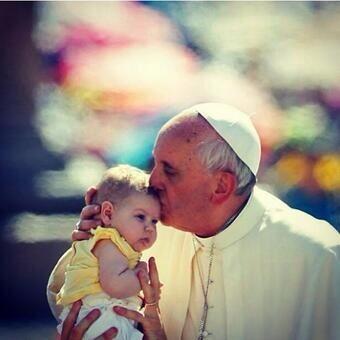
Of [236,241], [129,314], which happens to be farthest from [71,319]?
[236,241]

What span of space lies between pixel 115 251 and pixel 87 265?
0.11 m

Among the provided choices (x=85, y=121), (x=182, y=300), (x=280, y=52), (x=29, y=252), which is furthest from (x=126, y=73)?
(x=182, y=300)

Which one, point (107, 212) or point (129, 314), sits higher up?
point (107, 212)

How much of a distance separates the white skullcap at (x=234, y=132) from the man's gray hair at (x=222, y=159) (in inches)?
0.7

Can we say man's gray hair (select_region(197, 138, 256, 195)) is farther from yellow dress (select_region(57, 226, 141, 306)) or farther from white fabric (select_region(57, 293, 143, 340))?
white fabric (select_region(57, 293, 143, 340))

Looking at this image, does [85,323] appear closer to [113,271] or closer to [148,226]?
[113,271]

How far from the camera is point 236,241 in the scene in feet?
11.4

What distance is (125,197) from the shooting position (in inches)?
125

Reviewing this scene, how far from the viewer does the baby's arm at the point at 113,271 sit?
10.3ft

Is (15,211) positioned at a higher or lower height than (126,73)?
lower

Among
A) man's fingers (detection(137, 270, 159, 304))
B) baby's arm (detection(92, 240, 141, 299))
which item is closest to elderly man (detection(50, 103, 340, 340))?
baby's arm (detection(92, 240, 141, 299))

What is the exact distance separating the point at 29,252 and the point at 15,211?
1.67 feet

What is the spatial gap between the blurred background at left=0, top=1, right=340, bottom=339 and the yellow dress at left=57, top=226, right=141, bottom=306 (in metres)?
3.07

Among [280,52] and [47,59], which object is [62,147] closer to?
[47,59]
